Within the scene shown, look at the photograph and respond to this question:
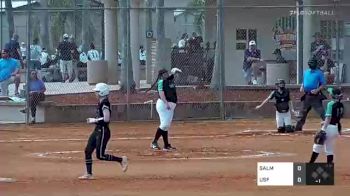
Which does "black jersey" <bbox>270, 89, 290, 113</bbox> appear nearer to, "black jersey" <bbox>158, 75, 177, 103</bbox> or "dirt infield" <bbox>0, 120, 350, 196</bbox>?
"dirt infield" <bbox>0, 120, 350, 196</bbox>

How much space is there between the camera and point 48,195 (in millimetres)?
14734

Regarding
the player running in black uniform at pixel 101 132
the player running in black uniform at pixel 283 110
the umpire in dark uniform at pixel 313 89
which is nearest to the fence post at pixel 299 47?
the player running in black uniform at pixel 283 110

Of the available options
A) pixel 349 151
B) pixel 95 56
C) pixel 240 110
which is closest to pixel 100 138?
pixel 349 151

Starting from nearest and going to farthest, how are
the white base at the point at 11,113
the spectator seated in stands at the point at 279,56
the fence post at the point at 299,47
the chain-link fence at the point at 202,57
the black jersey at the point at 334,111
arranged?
the black jersey at the point at 334,111, the white base at the point at 11,113, the chain-link fence at the point at 202,57, the fence post at the point at 299,47, the spectator seated in stands at the point at 279,56

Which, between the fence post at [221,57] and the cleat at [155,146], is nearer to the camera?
the cleat at [155,146]

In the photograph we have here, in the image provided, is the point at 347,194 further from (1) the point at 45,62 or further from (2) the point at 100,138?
(1) the point at 45,62

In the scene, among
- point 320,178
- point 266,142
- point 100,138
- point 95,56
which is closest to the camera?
point 320,178

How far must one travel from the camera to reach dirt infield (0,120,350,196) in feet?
49.9

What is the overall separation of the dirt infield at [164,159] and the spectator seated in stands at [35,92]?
75 centimetres

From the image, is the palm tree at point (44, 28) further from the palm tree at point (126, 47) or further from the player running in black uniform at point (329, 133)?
the player running in black uniform at point (329, 133)

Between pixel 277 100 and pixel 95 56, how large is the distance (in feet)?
42.3

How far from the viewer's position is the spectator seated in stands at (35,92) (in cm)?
2773
